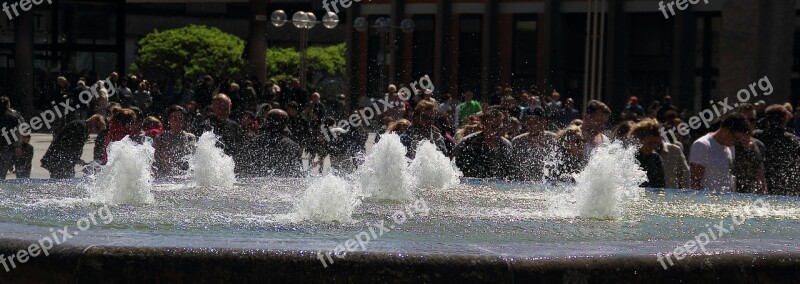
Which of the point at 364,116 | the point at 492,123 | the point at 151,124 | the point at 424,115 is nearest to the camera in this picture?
the point at 492,123

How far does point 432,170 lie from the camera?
11.5m

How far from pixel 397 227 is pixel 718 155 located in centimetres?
441

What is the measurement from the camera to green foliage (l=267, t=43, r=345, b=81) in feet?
211

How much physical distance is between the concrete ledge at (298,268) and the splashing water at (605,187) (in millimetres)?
3017

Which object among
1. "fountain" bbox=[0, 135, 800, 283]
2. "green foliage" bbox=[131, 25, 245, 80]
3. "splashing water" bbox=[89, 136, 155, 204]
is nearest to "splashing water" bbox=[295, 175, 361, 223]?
"fountain" bbox=[0, 135, 800, 283]

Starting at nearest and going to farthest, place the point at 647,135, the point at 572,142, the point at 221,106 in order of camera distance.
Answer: the point at 647,135
the point at 572,142
the point at 221,106

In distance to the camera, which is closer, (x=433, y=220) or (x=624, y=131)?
(x=433, y=220)

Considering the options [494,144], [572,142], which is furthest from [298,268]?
[494,144]

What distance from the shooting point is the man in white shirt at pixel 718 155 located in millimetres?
11156

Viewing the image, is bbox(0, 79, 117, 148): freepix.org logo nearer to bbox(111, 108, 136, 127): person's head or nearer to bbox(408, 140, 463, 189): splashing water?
bbox(111, 108, 136, 127): person's head

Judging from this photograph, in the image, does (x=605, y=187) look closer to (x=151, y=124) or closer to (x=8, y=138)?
(x=151, y=124)

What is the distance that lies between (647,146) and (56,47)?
27578 mm

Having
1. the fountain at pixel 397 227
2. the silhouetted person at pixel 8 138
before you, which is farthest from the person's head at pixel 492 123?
the silhouetted person at pixel 8 138

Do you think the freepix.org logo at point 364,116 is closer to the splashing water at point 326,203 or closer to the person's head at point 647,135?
the person's head at point 647,135
